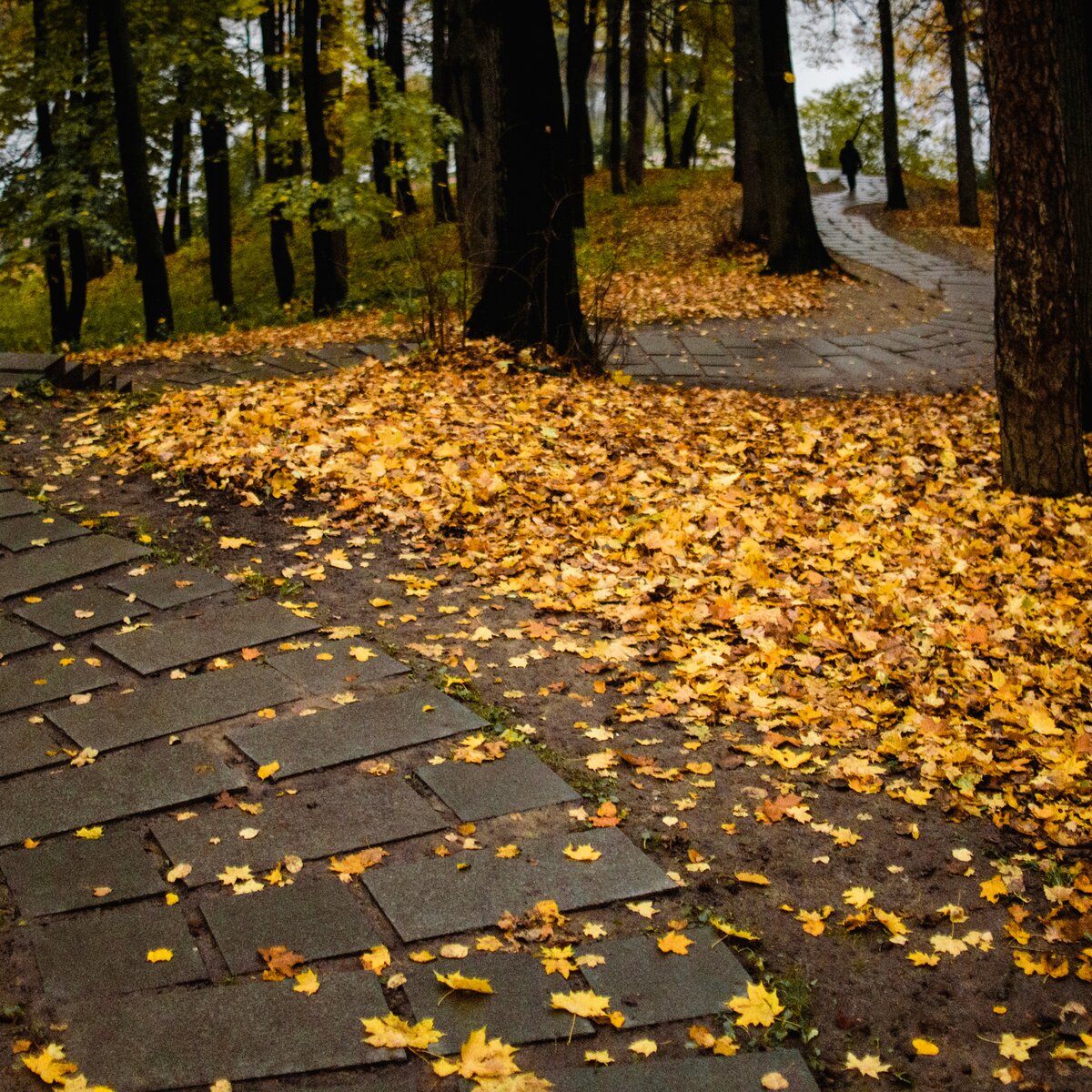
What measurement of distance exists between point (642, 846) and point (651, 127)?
4392cm

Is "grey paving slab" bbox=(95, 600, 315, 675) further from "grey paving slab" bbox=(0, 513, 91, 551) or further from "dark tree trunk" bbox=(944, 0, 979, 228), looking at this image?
"dark tree trunk" bbox=(944, 0, 979, 228)

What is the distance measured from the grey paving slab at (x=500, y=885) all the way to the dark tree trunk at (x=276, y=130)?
1335 cm

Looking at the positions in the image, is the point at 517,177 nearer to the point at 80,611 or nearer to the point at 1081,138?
the point at 1081,138

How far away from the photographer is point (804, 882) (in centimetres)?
296

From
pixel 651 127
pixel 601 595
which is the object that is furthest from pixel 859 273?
pixel 651 127

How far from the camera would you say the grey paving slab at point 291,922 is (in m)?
2.54

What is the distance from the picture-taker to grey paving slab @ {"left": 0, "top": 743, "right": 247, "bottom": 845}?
3001 millimetres

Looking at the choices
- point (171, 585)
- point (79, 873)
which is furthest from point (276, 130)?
point (79, 873)

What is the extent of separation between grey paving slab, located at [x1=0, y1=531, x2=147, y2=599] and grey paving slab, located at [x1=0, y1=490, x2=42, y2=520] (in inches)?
20.8

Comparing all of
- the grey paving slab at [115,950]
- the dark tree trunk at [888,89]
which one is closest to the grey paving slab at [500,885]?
the grey paving slab at [115,950]

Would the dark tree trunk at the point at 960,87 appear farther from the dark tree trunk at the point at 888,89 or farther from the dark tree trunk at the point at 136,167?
the dark tree trunk at the point at 136,167

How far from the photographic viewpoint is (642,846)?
3072 millimetres

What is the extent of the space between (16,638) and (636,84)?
816 inches

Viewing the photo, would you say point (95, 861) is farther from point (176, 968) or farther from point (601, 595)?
point (601, 595)
